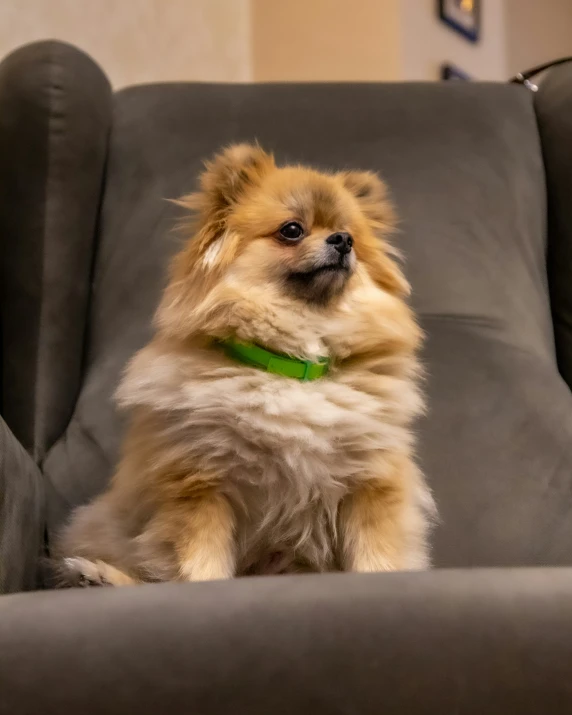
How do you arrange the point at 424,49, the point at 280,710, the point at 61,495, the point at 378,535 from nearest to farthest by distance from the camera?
the point at 280,710 < the point at 378,535 < the point at 61,495 < the point at 424,49

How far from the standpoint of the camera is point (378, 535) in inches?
46.0

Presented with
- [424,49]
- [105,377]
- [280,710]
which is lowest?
[105,377]

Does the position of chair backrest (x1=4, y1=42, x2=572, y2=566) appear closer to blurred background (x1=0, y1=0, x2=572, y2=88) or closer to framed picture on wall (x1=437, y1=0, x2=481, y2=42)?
blurred background (x1=0, y1=0, x2=572, y2=88)

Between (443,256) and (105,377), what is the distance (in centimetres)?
89

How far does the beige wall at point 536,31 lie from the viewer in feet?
10.5

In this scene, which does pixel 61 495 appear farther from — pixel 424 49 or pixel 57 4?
pixel 424 49

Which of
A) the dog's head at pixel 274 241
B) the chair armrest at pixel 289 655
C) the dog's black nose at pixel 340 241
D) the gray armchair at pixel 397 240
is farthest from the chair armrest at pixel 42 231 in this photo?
the chair armrest at pixel 289 655

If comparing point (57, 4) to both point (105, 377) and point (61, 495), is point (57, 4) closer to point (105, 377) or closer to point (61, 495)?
point (105, 377)

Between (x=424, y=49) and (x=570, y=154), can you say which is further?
(x=424, y=49)

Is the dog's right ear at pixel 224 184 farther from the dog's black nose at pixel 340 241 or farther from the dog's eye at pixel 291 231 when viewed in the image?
the dog's black nose at pixel 340 241

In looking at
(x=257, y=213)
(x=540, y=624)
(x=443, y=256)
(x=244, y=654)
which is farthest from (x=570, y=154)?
(x=244, y=654)

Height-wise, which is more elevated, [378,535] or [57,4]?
[57,4]

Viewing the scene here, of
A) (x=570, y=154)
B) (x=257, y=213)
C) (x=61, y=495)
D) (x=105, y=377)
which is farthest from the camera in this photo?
(x=570, y=154)

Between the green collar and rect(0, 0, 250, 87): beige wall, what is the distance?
1464 mm
